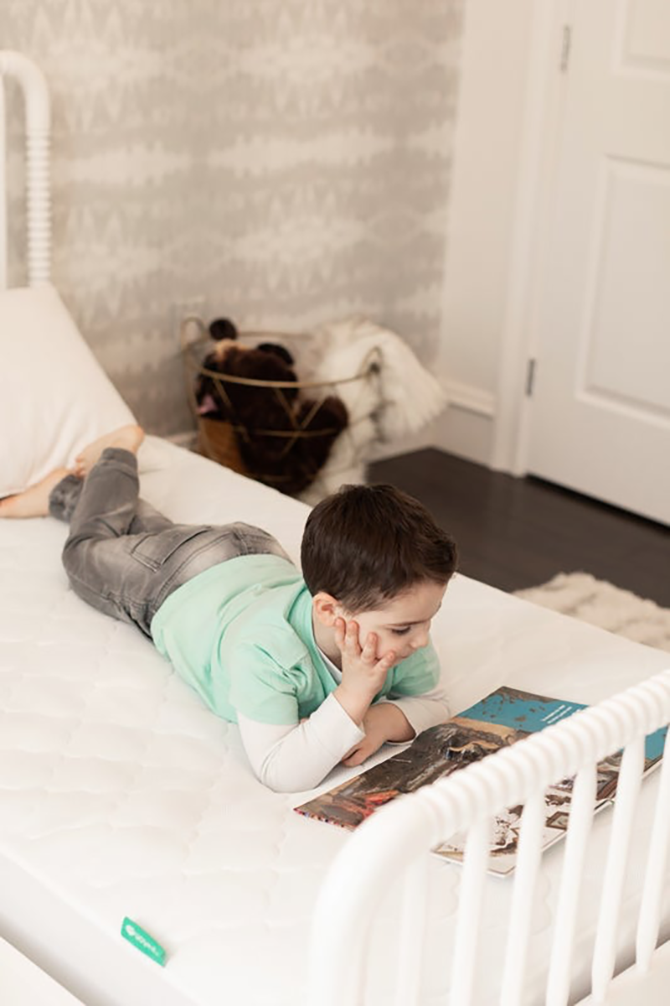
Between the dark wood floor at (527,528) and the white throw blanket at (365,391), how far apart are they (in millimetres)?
242

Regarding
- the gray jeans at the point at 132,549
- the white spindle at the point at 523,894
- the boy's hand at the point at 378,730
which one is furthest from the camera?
the gray jeans at the point at 132,549

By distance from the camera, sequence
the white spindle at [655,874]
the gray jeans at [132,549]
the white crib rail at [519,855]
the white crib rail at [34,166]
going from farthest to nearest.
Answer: the white crib rail at [34,166] < the gray jeans at [132,549] < the white spindle at [655,874] < the white crib rail at [519,855]

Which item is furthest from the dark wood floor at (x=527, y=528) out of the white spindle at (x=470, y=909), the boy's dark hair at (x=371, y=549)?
the white spindle at (x=470, y=909)

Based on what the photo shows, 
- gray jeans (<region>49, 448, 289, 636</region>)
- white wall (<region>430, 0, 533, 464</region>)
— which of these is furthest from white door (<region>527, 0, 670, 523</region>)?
gray jeans (<region>49, 448, 289, 636</region>)

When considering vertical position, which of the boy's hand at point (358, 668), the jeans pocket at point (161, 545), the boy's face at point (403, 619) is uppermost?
the boy's face at point (403, 619)

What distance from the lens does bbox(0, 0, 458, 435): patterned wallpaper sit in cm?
259

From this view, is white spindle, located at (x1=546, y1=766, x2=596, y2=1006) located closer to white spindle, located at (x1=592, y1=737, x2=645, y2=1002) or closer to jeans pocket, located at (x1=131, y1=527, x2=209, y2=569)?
white spindle, located at (x1=592, y1=737, x2=645, y2=1002)

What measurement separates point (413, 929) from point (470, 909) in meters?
0.06

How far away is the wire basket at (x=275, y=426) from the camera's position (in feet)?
9.20

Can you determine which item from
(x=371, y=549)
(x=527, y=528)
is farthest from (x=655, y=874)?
(x=527, y=528)

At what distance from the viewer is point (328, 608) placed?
4.84ft

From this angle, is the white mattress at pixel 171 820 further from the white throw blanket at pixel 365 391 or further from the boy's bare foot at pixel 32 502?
the white throw blanket at pixel 365 391

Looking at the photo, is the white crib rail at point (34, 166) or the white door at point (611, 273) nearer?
the white crib rail at point (34, 166)

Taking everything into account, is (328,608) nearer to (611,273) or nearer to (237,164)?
(237,164)
